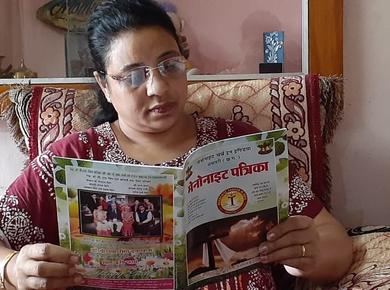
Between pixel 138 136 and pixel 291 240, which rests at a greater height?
pixel 138 136

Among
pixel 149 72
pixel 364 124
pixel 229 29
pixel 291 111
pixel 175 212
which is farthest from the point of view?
pixel 229 29

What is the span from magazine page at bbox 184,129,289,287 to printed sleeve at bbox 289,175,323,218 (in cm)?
20

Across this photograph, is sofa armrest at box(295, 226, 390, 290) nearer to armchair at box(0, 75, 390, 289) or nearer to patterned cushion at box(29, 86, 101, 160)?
armchair at box(0, 75, 390, 289)

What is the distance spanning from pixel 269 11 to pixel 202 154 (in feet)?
2.79

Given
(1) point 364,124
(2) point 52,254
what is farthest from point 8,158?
(1) point 364,124

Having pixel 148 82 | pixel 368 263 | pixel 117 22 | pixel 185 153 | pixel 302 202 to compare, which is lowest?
pixel 368 263

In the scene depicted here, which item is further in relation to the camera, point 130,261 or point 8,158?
point 8,158

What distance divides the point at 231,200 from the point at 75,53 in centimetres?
92

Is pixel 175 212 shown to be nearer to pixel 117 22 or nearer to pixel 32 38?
pixel 117 22

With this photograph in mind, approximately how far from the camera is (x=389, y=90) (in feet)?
4.98

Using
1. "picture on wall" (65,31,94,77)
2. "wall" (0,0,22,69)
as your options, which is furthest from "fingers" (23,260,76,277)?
"wall" (0,0,22,69)

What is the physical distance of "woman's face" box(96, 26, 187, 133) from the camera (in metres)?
1.12

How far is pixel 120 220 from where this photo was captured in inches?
36.0

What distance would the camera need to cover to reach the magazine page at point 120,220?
889 millimetres
